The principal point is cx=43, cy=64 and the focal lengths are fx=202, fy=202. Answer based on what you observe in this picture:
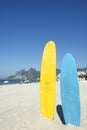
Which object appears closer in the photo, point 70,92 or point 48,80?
point 70,92

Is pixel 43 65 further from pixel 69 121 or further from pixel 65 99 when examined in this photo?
pixel 69 121

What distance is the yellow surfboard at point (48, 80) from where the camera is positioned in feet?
20.9

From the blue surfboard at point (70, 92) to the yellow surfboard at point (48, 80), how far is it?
417 mm

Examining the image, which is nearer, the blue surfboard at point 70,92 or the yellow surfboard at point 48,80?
the blue surfboard at point 70,92

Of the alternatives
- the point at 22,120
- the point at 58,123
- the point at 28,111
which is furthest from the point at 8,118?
the point at 58,123

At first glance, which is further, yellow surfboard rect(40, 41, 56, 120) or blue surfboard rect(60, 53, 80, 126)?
yellow surfboard rect(40, 41, 56, 120)

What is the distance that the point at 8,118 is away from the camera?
21.9 feet

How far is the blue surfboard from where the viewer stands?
5777mm

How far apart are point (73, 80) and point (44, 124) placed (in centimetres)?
157

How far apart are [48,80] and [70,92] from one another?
3.19 feet

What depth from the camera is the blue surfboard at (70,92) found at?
578 centimetres

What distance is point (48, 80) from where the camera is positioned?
6523 millimetres

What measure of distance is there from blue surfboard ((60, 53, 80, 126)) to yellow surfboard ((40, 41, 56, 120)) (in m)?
0.42

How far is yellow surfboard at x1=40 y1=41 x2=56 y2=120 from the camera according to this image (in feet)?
20.9
